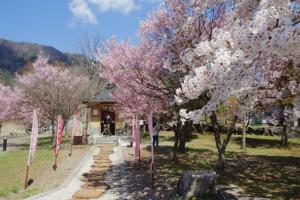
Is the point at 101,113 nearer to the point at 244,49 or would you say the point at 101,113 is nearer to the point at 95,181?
the point at 95,181

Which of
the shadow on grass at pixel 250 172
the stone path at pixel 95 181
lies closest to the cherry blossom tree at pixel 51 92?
the stone path at pixel 95 181

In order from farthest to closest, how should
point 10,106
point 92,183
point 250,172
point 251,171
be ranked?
point 10,106
point 251,171
point 250,172
point 92,183

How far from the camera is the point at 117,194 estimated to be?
44.5 ft

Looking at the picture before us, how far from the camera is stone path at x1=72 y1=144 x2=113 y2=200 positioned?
13272 millimetres

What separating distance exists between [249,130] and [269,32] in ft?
119

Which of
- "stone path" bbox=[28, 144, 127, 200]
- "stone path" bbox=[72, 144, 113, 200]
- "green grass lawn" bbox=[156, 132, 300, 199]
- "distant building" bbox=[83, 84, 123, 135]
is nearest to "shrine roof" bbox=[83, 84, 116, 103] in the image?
"distant building" bbox=[83, 84, 123, 135]

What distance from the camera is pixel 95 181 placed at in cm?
1587

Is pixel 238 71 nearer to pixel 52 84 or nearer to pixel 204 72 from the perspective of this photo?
pixel 204 72

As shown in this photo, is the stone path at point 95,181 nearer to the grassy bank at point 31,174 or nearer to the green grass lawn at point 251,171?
the grassy bank at point 31,174

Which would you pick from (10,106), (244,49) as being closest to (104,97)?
(10,106)

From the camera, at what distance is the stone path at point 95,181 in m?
13.3

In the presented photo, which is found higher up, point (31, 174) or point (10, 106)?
point (10, 106)

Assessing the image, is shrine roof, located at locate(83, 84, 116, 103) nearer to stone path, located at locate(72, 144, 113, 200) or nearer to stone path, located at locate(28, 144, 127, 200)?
stone path, located at locate(72, 144, 113, 200)

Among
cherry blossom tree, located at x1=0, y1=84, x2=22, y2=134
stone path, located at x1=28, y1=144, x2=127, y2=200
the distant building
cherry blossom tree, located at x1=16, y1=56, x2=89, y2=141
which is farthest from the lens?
the distant building
